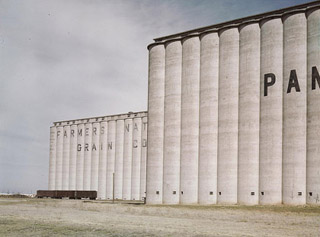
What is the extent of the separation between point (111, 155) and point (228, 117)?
39.3 m

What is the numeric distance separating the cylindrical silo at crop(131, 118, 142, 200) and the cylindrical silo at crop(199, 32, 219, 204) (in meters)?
30.1

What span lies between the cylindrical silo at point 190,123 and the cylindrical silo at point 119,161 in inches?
1244

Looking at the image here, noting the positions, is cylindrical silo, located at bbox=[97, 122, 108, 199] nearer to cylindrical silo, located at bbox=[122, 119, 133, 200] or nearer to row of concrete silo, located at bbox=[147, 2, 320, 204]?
cylindrical silo, located at bbox=[122, 119, 133, 200]

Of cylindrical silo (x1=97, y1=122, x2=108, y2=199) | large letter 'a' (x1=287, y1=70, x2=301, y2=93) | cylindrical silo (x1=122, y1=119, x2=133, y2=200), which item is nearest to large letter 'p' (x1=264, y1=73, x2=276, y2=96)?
large letter 'a' (x1=287, y1=70, x2=301, y2=93)

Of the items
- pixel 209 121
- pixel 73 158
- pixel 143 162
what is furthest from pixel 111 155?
pixel 209 121

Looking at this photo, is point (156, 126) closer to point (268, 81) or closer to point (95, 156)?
point (268, 81)

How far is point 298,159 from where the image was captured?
38.3 metres

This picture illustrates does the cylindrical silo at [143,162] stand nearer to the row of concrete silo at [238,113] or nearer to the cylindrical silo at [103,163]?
the cylindrical silo at [103,163]

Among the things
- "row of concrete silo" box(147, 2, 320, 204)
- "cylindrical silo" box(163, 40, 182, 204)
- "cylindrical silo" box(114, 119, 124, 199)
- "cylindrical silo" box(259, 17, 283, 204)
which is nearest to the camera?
"row of concrete silo" box(147, 2, 320, 204)

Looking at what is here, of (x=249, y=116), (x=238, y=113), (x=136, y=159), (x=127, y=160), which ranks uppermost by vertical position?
(x=238, y=113)

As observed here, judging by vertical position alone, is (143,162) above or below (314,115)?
below

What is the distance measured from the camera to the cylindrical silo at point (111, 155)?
78.0 m

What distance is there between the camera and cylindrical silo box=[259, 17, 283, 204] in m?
39.8

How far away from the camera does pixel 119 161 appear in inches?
3049
